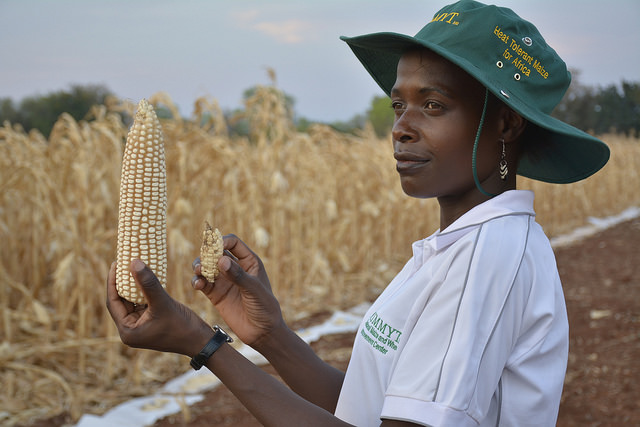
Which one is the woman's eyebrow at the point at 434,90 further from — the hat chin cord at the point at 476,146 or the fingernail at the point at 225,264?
the fingernail at the point at 225,264

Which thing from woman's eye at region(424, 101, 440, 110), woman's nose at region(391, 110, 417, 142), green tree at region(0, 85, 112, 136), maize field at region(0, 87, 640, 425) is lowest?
maize field at region(0, 87, 640, 425)

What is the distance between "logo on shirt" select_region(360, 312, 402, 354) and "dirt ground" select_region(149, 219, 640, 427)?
2.88 meters

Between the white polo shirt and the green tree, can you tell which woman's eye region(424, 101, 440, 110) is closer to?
the white polo shirt

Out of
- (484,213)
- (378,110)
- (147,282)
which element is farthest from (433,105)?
(378,110)

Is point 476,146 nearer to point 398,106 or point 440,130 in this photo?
point 440,130

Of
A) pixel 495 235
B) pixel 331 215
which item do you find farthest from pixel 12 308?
pixel 495 235

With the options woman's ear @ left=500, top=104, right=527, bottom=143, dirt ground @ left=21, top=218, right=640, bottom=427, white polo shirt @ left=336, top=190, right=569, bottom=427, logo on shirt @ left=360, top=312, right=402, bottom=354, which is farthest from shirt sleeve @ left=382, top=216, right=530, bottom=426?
dirt ground @ left=21, top=218, right=640, bottom=427

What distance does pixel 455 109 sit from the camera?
1.35 metres

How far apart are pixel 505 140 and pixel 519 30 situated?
0.26 meters

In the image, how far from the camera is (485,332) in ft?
3.76

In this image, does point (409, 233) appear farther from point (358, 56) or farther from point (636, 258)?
point (358, 56)

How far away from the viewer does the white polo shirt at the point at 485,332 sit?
3.73 ft

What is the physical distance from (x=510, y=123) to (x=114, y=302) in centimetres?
A: 105

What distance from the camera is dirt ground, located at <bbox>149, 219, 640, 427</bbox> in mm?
4078
